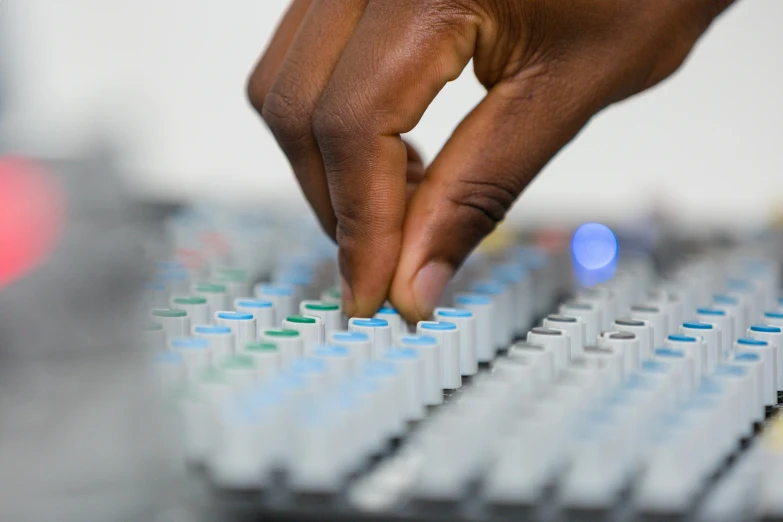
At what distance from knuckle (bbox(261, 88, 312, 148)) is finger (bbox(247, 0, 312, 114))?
0.07m

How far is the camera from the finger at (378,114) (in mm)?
648

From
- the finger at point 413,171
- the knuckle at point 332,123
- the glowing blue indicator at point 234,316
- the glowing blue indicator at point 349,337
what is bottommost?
the glowing blue indicator at point 349,337

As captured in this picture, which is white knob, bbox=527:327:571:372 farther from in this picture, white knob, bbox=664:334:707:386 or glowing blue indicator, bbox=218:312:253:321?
glowing blue indicator, bbox=218:312:253:321

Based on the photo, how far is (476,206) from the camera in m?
0.69

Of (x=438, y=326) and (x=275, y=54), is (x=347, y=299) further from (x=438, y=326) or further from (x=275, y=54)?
(x=275, y=54)

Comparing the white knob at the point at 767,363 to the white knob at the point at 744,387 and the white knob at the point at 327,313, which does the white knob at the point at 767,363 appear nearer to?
the white knob at the point at 744,387

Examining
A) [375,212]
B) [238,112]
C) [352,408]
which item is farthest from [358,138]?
[238,112]

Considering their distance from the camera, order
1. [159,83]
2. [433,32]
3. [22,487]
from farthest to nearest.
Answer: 1. [159,83]
2. [433,32]
3. [22,487]

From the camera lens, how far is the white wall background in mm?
1722

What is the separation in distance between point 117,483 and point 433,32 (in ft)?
1.24

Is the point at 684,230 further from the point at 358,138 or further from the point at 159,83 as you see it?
the point at 159,83

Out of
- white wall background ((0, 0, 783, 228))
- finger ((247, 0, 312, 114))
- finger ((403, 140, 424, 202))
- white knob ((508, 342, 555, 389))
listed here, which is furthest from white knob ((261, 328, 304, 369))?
white wall background ((0, 0, 783, 228))

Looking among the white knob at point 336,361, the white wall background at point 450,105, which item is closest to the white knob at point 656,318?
the white knob at point 336,361

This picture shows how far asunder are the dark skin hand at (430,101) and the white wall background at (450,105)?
0.92 m
